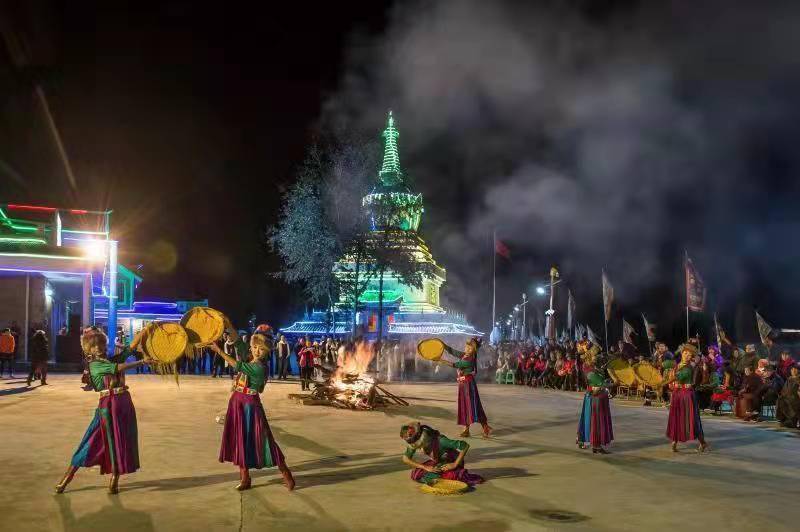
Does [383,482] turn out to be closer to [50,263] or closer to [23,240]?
[50,263]

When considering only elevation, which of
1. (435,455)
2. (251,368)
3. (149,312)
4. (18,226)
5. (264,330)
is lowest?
(435,455)

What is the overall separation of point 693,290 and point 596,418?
65.8ft

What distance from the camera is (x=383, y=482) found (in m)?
9.69

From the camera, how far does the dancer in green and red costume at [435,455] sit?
9.30m

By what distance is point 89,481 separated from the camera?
372 inches

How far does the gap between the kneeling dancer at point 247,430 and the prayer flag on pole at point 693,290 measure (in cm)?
2479

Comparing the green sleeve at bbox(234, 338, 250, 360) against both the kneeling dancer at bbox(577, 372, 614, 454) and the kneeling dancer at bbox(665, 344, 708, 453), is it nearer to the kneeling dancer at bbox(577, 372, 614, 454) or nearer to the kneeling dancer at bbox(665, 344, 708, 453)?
the kneeling dancer at bbox(577, 372, 614, 454)

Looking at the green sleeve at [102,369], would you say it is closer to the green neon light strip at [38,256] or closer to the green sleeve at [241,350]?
the green sleeve at [241,350]

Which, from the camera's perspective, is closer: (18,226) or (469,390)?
(469,390)

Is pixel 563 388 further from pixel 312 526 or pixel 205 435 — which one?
pixel 312 526

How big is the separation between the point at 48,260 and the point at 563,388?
24.5 meters

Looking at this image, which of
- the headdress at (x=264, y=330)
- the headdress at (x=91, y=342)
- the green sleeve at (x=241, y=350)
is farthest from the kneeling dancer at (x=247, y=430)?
the headdress at (x=91, y=342)

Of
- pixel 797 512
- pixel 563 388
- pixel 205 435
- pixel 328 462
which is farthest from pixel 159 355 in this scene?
pixel 563 388

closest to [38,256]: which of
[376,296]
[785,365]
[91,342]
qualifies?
[91,342]
